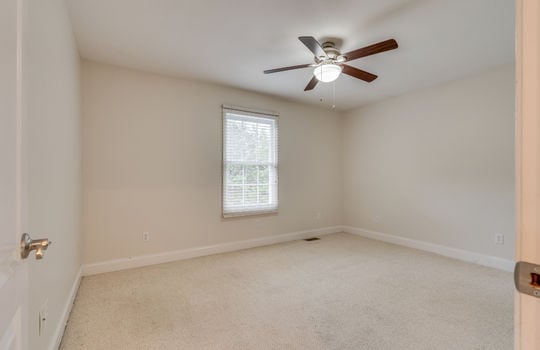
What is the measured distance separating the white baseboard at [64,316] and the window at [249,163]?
75.0 inches

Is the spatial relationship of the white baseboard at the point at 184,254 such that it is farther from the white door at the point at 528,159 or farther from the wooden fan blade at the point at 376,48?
the white door at the point at 528,159

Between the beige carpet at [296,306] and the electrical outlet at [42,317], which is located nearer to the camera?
the electrical outlet at [42,317]

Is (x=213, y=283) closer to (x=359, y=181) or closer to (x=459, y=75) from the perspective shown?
(x=359, y=181)

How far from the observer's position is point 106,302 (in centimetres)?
238

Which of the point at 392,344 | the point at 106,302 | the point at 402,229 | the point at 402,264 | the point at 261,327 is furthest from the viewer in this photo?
the point at 402,229

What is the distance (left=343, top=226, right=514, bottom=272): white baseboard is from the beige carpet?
0.52 ft

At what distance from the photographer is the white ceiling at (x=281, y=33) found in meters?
2.15

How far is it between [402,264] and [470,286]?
0.76 meters

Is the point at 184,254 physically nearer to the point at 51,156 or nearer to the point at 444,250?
the point at 51,156

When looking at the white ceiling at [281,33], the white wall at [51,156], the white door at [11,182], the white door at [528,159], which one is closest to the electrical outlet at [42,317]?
the white wall at [51,156]

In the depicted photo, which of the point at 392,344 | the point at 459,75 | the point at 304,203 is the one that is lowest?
the point at 392,344

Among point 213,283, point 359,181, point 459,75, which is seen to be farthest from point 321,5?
point 359,181

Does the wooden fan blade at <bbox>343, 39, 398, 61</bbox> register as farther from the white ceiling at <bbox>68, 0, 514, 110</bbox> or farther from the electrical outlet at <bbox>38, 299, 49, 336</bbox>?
the electrical outlet at <bbox>38, 299, 49, 336</bbox>

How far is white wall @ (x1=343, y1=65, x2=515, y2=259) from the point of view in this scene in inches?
130
